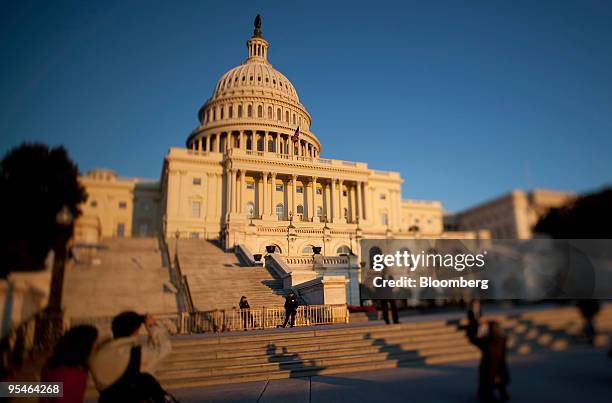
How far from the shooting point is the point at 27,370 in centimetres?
1071

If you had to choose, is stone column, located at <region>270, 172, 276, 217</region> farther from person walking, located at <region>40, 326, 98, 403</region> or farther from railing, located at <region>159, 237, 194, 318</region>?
person walking, located at <region>40, 326, 98, 403</region>

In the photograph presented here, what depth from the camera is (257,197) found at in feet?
197

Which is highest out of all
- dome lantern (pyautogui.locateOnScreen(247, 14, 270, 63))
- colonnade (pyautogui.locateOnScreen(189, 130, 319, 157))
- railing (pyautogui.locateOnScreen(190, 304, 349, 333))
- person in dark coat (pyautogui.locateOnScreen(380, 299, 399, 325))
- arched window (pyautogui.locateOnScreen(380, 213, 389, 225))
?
dome lantern (pyautogui.locateOnScreen(247, 14, 270, 63))

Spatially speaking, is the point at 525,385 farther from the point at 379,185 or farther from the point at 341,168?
the point at 379,185

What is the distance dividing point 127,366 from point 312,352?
7.24 m

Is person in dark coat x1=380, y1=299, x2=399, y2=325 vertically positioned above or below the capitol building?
below

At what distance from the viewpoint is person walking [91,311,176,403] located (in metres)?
4.44

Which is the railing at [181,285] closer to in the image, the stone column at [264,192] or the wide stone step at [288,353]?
the wide stone step at [288,353]

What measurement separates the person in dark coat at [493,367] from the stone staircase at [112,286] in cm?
1612

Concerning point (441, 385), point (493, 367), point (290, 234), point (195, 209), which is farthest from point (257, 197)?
point (493, 367)

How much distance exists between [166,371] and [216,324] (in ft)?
21.0

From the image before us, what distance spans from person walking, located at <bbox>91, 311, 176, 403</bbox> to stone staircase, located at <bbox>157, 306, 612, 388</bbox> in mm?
5600

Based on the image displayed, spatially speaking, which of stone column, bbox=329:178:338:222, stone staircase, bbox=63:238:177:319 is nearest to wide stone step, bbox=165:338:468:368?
stone staircase, bbox=63:238:177:319

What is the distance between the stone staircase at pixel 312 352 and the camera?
9.77m
